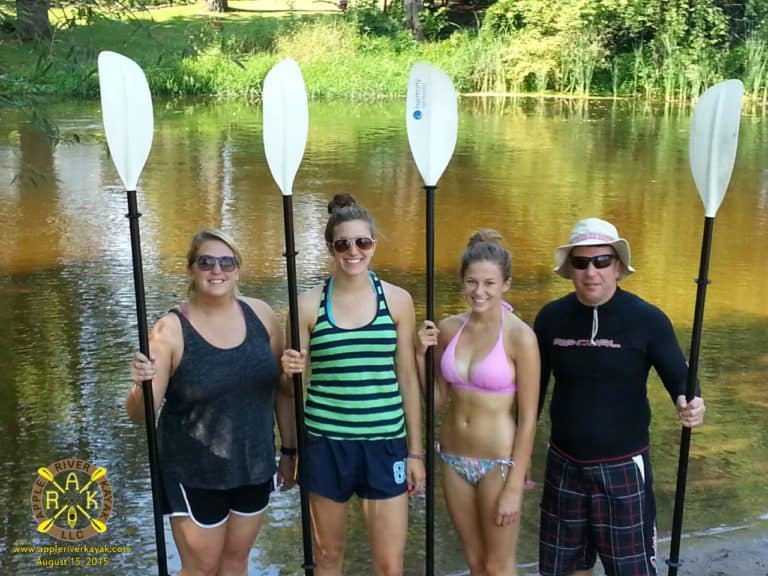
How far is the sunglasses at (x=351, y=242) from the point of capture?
2.77m

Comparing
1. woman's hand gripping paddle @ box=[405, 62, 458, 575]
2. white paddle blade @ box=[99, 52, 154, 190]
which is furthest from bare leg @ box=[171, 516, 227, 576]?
white paddle blade @ box=[99, 52, 154, 190]

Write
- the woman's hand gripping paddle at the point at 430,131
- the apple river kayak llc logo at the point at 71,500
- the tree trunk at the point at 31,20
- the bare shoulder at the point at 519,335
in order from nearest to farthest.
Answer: the bare shoulder at the point at 519,335, the woman's hand gripping paddle at the point at 430,131, the tree trunk at the point at 31,20, the apple river kayak llc logo at the point at 71,500

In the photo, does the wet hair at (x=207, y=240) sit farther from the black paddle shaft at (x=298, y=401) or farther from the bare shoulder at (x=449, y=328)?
the bare shoulder at (x=449, y=328)

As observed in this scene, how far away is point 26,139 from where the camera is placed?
14.2 m

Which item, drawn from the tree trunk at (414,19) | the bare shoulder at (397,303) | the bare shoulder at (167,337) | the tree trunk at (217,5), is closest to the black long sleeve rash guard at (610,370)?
the bare shoulder at (397,303)

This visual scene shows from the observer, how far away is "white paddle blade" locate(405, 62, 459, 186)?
3092 millimetres

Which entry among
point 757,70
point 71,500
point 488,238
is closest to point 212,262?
point 488,238

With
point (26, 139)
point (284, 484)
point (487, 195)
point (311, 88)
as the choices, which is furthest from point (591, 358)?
point (311, 88)

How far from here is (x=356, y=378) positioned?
2.73m

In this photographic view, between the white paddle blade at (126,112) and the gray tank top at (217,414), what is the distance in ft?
1.79

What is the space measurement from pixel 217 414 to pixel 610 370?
3.94ft

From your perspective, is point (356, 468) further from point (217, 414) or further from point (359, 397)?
point (217, 414)

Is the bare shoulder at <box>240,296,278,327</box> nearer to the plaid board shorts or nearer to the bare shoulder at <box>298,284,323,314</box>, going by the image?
the bare shoulder at <box>298,284,323,314</box>

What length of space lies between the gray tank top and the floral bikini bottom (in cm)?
61
